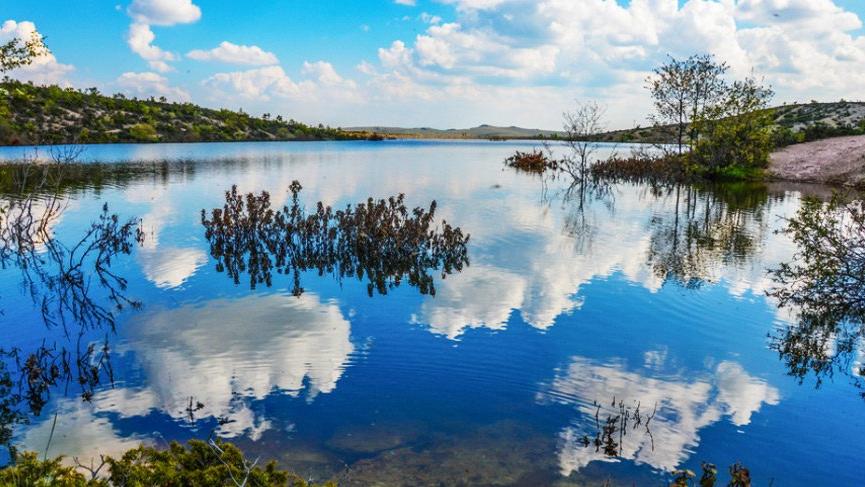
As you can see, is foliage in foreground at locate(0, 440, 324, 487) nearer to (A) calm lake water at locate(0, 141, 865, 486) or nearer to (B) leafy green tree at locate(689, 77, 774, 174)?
(A) calm lake water at locate(0, 141, 865, 486)

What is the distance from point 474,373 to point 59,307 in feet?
30.4

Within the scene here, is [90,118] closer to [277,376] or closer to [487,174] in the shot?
[487,174]

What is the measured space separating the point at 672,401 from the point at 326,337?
6101 mm

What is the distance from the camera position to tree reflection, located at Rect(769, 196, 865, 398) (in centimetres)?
1016

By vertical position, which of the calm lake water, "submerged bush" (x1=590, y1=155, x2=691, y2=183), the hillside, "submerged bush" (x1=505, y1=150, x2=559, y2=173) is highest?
the hillside

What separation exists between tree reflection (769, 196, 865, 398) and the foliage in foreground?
9096 millimetres

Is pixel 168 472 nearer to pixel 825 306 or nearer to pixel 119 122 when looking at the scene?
pixel 825 306

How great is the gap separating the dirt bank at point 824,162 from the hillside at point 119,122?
64226 mm

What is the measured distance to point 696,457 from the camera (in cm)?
702

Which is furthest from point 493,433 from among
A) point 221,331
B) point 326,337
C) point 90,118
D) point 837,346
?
point 90,118

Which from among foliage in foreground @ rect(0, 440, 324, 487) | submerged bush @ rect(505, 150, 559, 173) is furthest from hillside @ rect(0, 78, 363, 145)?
foliage in foreground @ rect(0, 440, 324, 487)

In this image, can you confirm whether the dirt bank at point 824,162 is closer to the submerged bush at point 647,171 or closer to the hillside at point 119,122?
the submerged bush at point 647,171

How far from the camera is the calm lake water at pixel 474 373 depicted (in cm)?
700

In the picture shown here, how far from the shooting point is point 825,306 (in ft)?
42.9
